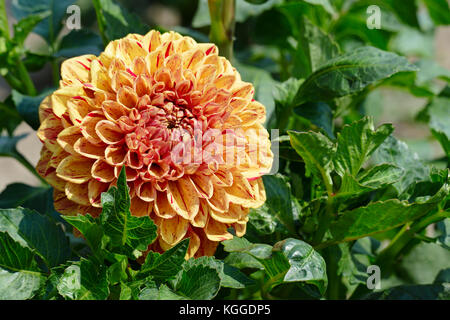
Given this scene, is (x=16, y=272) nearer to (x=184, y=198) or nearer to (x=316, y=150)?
(x=184, y=198)

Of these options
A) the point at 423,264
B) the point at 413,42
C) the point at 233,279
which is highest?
the point at 413,42

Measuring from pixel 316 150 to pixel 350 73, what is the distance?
0.15 meters

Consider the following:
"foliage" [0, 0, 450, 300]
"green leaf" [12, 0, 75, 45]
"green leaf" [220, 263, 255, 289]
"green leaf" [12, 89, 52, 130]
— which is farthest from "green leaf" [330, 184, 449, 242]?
"green leaf" [12, 0, 75, 45]

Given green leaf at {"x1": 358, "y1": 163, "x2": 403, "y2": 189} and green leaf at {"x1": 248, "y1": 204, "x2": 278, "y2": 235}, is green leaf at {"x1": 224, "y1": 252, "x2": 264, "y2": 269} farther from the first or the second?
green leaf at {"x1": 358, "y1": 163, "x2": 403, "y2": 189}

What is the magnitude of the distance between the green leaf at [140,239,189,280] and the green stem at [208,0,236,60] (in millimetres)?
323

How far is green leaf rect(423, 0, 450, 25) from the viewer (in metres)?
0.95

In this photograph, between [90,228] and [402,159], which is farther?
[402,159]

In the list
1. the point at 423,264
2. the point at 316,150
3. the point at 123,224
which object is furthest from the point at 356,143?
the point at 423,264

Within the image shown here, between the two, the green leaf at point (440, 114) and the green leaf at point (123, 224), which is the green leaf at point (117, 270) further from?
the green leaf at point (440, 114)

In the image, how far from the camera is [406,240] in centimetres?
72

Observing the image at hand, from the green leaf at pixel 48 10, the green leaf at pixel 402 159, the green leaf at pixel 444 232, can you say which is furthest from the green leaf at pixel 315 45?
the green leaf at pixel 48 10

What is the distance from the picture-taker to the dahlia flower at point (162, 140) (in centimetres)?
56

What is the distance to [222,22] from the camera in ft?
2.45
